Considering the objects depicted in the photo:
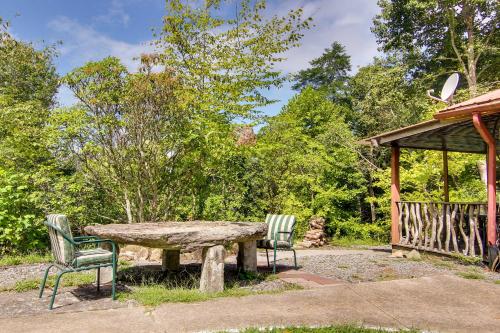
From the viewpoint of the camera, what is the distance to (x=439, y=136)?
25.7ft

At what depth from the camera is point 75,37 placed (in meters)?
15.8

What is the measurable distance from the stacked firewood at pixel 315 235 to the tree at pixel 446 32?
8.84 m

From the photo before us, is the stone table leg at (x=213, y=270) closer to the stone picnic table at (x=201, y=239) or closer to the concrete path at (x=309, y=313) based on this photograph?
the stone picnic table at (x=201, y=239)

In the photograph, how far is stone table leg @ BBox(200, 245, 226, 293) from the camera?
430cm

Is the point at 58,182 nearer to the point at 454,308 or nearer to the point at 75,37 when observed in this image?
the point at 454,308

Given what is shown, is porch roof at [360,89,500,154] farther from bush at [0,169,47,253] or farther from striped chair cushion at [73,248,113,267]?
bush at [0,169,47,253]

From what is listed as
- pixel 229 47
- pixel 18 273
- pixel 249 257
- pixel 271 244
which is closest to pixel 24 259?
pixel 18 273

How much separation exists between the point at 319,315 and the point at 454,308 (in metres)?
1.31

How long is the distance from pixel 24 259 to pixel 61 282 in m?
2.18

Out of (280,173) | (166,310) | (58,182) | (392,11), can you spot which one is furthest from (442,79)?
(166,310)

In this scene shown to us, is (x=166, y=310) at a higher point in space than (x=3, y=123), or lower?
lower

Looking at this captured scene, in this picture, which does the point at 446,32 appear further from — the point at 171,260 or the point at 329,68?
the point at 171,260

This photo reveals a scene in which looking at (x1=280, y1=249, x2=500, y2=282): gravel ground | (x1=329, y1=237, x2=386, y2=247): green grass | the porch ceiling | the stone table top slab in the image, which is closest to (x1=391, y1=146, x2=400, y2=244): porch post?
the porch ceiling

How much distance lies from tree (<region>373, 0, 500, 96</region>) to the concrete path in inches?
513
